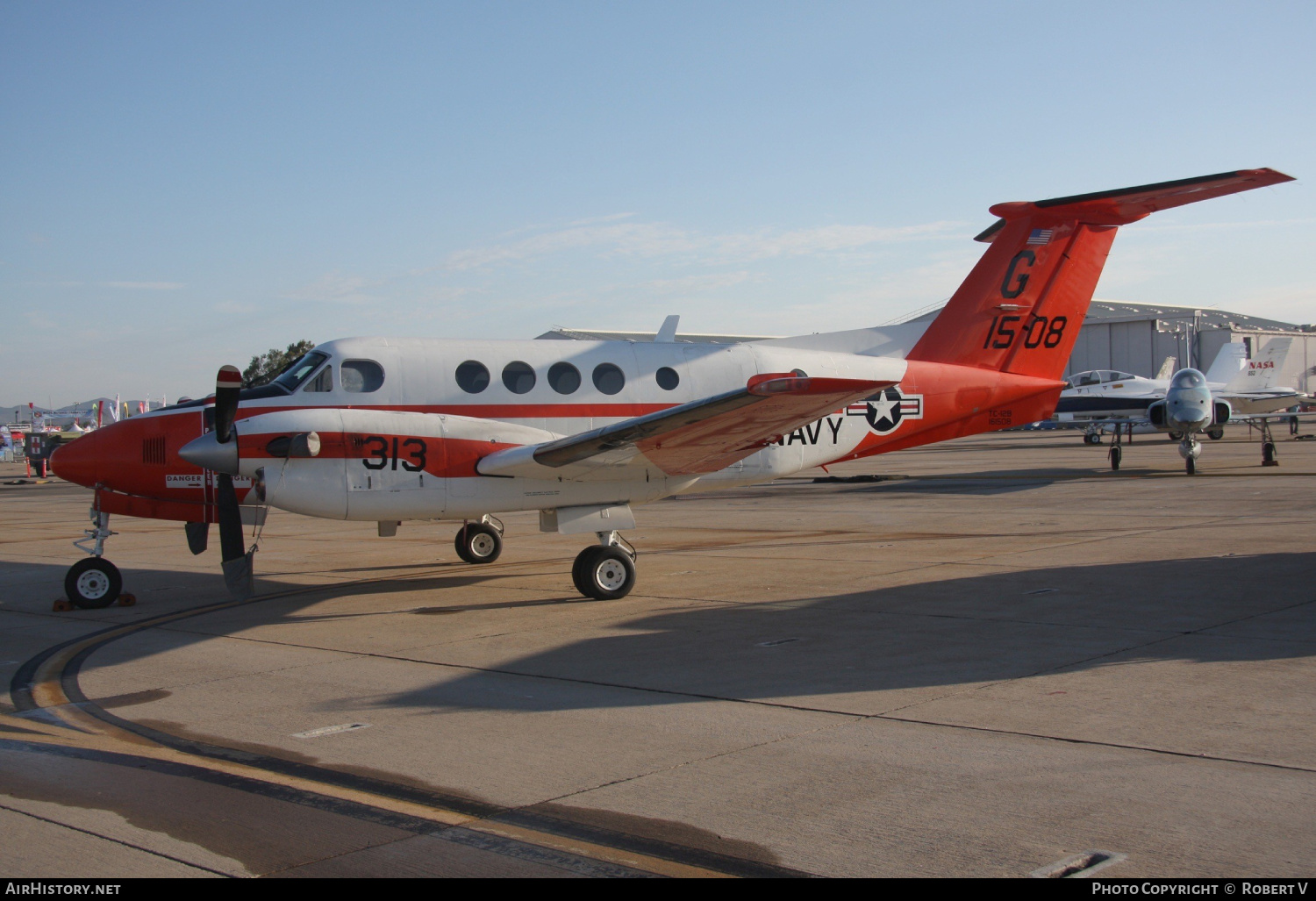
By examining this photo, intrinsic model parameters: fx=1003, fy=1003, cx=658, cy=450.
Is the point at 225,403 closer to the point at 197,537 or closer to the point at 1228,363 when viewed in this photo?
the point at 197,537

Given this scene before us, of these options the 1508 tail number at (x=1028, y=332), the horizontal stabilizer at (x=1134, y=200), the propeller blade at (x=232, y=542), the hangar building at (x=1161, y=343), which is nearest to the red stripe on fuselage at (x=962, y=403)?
the 1508 tail number at (x=1028, y=332)

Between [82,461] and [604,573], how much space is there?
5.93 meters

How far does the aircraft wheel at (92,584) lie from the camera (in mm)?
11734

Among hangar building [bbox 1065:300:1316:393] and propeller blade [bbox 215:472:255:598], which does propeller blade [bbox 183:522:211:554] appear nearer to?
propeller blade [bbox 215:472:255:598]

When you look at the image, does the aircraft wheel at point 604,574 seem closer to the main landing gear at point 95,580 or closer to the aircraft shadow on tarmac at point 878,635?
the aircraft shadow on tarmac at point 878,635

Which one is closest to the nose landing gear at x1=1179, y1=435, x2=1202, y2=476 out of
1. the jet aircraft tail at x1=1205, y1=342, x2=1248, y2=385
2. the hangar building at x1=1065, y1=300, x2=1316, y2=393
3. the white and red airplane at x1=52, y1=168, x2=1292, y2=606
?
the white and red airplane at x1=52, y1=168, x2=1292, y2=606

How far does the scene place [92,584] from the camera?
11.8m

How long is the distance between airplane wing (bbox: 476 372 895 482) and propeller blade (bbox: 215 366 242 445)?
2.65 meters

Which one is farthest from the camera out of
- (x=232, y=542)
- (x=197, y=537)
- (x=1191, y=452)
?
(x=1191, y=452)

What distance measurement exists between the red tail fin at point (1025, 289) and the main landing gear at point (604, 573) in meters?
5.32

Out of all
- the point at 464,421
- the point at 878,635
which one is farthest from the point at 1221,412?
the point at 464,421

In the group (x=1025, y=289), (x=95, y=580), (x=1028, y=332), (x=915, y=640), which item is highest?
(x=1025, y=289)

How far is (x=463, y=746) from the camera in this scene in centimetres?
610

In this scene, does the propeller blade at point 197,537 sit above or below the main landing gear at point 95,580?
above
